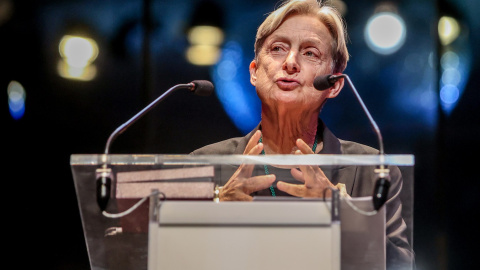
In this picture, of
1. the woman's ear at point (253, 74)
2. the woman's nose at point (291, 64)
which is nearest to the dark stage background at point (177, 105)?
the woman's ear at point (253, 74)

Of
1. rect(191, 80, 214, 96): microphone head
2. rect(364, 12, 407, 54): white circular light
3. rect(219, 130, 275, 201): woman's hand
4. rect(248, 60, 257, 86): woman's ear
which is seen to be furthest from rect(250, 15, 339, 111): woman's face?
rect(219, 130, 275, 201): woman's hand

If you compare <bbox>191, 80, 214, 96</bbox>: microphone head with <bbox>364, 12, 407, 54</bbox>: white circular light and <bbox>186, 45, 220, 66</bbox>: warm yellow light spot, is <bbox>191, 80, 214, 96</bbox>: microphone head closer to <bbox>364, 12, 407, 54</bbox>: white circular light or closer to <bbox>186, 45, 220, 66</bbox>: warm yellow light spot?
<bbox>186, 45, 220, 66</bbox>: warm yellow light spot

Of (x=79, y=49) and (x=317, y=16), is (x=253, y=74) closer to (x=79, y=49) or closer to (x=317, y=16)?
(x=317, y=16)

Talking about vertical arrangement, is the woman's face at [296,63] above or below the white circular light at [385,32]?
below

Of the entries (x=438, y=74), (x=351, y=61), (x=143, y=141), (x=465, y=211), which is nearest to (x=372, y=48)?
(x=351, y=61)

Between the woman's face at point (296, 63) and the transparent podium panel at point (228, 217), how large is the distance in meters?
0.98

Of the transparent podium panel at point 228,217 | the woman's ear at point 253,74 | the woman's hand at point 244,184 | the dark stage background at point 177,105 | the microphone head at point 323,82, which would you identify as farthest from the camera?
the dark stage background at point 177,105

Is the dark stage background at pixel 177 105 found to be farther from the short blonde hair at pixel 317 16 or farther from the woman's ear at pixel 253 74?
the short blonde hair at pixel 317 16

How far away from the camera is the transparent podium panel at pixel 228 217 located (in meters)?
1.07

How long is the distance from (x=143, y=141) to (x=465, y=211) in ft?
6.26

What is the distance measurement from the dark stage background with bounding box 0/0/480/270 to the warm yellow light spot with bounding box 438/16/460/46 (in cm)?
4

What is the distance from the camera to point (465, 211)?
2.94 m

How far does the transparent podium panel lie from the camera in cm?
107

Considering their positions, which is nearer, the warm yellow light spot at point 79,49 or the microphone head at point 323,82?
the microphone head at point 323,82
